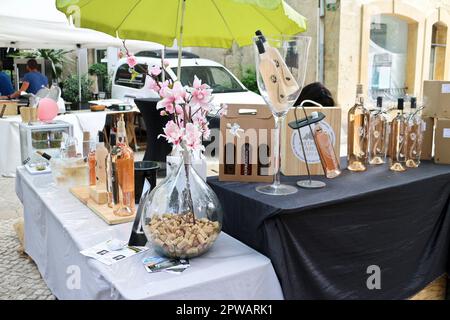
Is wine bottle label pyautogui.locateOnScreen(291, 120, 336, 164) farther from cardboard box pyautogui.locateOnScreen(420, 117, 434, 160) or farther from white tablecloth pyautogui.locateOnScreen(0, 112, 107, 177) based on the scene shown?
white tablecloth pyautogui.locateOnScreen(0, 112, 107, 177)

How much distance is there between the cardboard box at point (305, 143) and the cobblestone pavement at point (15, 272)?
163cm

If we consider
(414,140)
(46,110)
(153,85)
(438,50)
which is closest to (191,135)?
(153,85)

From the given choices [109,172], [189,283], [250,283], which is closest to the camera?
[189,283]

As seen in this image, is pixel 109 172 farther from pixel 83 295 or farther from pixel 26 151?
pixel 26 151

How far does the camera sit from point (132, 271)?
1.35m

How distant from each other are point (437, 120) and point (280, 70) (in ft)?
3.43

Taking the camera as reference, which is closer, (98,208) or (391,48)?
(98,208)

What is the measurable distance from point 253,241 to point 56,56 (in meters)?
14.3

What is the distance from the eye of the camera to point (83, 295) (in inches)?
58.6

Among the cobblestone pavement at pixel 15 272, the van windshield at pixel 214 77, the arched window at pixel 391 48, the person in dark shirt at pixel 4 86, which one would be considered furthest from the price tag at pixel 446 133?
the person in dark shirt at pixel 4 86

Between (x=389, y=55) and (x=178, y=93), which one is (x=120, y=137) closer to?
(x=178, y=93)

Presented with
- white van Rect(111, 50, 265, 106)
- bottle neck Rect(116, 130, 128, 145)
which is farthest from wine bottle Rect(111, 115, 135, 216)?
white van Rect(111, 50, 265, 106)
